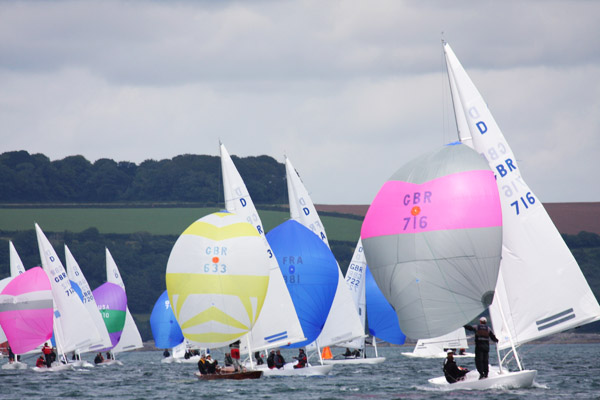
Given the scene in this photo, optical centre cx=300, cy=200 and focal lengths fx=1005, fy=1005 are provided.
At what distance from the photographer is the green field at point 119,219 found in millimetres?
125031

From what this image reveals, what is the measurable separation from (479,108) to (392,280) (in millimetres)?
5011

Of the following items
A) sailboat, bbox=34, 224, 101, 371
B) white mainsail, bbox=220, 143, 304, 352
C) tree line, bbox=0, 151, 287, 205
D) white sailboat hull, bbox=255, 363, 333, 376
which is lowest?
white sailboat hull, bbox=255, 363, 333, 376

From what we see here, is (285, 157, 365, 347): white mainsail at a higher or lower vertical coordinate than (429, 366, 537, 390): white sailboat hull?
higher

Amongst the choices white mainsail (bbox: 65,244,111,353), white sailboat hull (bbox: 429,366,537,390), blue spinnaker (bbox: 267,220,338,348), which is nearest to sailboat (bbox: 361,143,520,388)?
white sailboat hull (bbox: 429,366,537,390)

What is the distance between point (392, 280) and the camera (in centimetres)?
2558

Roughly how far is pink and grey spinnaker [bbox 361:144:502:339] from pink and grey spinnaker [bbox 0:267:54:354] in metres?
21.6

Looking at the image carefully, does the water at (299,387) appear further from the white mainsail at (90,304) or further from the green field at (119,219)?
the green field at (119,219)

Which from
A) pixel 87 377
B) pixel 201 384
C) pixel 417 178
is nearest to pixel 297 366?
pixel 201 384

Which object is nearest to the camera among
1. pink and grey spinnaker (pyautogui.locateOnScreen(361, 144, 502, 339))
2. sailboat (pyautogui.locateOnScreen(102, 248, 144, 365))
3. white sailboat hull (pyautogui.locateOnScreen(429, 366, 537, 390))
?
white sailboat hull (pyautogui.locateOnScreen(429, 366, 537, 390))

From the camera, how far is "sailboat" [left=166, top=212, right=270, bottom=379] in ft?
104

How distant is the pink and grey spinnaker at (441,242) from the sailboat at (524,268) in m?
0.80

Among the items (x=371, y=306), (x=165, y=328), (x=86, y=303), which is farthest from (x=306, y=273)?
(x=165, y=328)

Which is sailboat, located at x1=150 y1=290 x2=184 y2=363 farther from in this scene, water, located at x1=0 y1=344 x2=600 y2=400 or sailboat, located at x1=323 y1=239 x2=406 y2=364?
water, located at x1=0 y1=344 x2=600 y2=400

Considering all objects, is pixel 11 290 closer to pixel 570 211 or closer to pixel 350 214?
pixel 570 211
